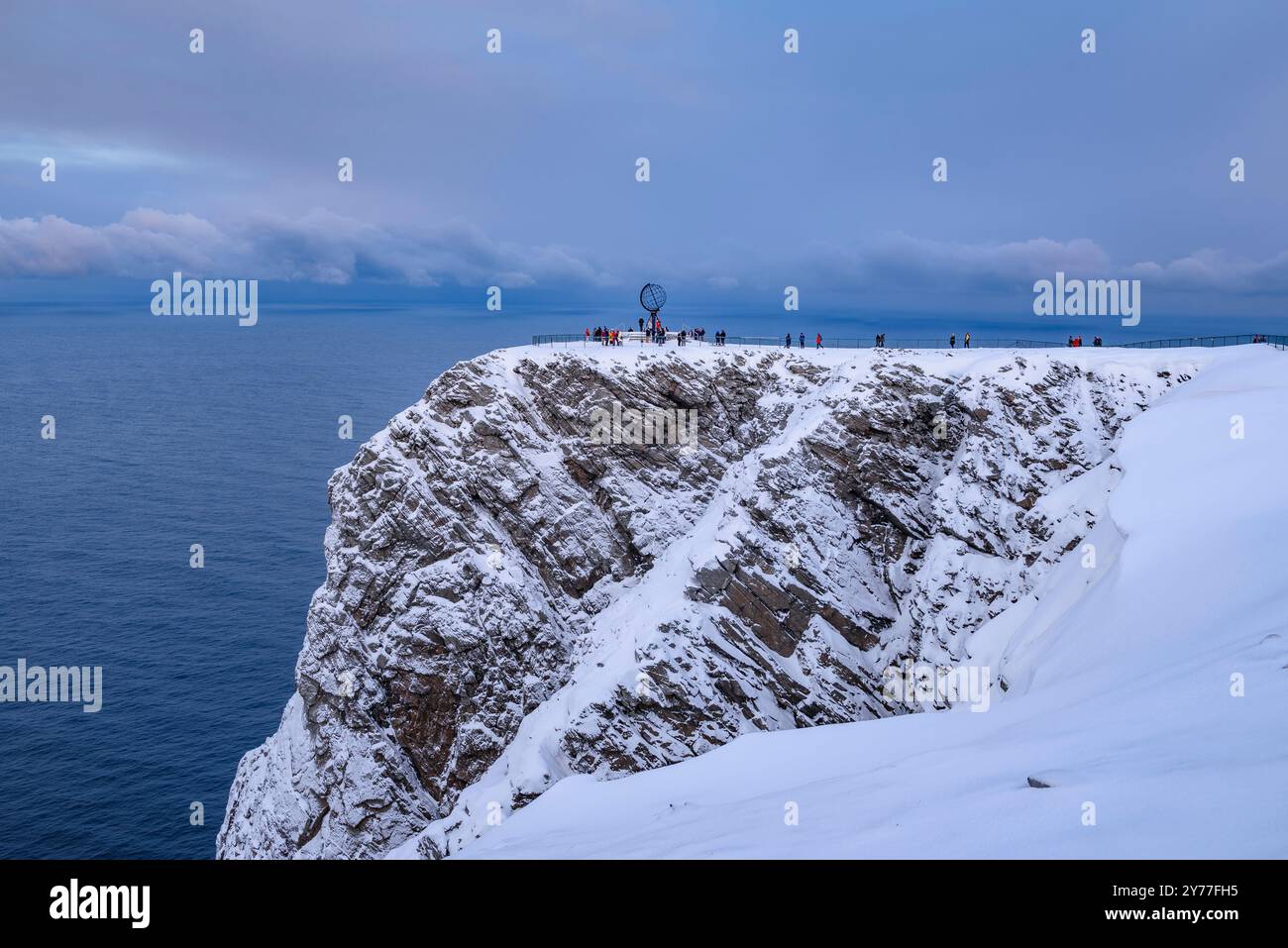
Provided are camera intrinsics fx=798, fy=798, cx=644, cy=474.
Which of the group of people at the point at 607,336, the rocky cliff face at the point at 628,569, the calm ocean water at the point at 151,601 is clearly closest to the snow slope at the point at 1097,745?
the rocky cliff face at the point at 628,569

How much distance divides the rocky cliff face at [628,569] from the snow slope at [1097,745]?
980 cm

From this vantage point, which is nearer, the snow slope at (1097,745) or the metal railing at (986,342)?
the snow slope at (1097,745)

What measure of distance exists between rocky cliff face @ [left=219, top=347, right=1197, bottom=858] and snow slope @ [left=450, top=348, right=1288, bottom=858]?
9.80 m

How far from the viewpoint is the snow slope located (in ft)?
41.5

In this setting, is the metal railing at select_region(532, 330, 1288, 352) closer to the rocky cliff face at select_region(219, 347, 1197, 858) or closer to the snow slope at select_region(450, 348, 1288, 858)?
the rocky cliff face at select_region(219, 347, 1197, 858)

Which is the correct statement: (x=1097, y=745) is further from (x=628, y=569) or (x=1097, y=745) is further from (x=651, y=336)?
(x=651, y=336)

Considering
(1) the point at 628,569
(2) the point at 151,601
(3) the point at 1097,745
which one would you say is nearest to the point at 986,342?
(1) the point at 628,569

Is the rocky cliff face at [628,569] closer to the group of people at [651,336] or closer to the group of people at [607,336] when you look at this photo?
the group of people at [607,336]

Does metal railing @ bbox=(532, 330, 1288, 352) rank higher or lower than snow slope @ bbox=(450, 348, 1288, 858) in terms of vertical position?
higher

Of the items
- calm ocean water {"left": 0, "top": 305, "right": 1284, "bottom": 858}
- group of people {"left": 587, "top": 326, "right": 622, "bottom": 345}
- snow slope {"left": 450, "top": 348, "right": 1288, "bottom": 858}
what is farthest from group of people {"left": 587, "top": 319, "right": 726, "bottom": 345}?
calm ocean water {"left": 0, "top": 305, "right": 1284, "bottom": 858}

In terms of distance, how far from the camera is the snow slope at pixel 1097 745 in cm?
1266

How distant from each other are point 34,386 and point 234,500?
112876 mm

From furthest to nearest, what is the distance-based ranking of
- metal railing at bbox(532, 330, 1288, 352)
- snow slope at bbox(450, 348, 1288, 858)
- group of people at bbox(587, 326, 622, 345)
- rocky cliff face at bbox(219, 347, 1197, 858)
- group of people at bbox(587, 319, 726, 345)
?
1. group of people at bbox(587, 319, 726, 345)
2. group of people at bbox(587, 326, 622, 345)
3. metal railing at bbox(532, 330, 1288, 352)
4. rocky cliff face at bbox(219, 347, 1197, 858)
5. snow slope at bbox(450, 348, 1288, 858)
